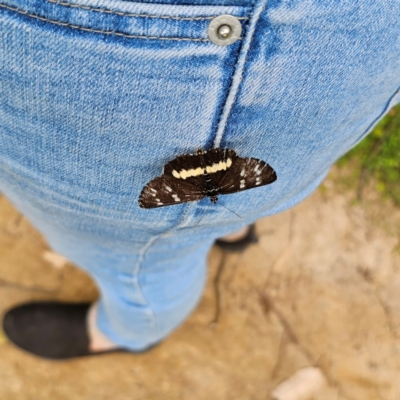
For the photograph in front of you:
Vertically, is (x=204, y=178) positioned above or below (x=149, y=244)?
above

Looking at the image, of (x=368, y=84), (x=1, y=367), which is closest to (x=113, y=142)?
(x=368, y=84)

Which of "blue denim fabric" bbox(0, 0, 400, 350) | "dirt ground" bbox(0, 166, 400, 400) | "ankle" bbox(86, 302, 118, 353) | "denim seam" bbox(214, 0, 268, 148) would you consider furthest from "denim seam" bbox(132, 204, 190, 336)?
"dirt ground" bbox(0, 166, 400, 400)

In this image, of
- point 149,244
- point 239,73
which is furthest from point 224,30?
point 149,244

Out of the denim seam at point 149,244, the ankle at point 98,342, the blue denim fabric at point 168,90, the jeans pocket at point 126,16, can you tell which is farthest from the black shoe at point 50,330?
the jeans pocket at point 126,16

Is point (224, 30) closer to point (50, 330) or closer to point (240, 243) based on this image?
point (240, 243)

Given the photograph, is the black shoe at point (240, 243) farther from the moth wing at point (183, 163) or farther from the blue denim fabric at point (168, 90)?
the moth wing at point (183, 163)

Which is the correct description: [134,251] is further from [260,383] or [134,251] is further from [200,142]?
[260,383]
